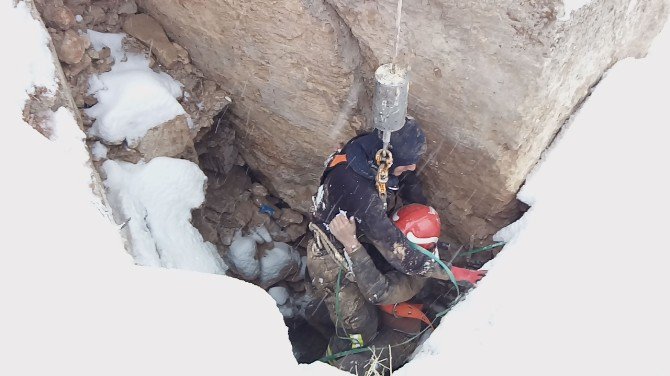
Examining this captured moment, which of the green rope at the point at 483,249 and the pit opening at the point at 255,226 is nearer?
the green rope at the point at 483,249

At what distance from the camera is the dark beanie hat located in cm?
350

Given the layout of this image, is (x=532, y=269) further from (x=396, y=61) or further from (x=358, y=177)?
(x=396, y=61)

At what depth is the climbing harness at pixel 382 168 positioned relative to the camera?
3.43 metres

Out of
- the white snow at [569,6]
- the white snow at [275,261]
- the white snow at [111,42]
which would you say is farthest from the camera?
the white snow at [275,261]

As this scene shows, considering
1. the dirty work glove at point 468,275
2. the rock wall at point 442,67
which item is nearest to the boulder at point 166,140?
the rock wall at point 442,67

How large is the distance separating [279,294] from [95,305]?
3490mm

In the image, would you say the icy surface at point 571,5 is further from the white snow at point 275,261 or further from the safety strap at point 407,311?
the white snow at point 275,261

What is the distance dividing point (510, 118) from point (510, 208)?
0.82 metres

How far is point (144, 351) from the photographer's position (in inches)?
78.7

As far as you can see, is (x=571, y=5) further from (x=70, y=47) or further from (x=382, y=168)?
(x=70, y=47)

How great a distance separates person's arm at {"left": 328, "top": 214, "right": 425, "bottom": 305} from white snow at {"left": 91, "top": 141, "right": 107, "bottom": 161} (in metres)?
1.82

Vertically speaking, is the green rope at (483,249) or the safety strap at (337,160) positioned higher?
the safety strap at (337,160)

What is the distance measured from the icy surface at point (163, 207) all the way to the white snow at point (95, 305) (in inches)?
50.9

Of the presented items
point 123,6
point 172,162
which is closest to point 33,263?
point 172,162
